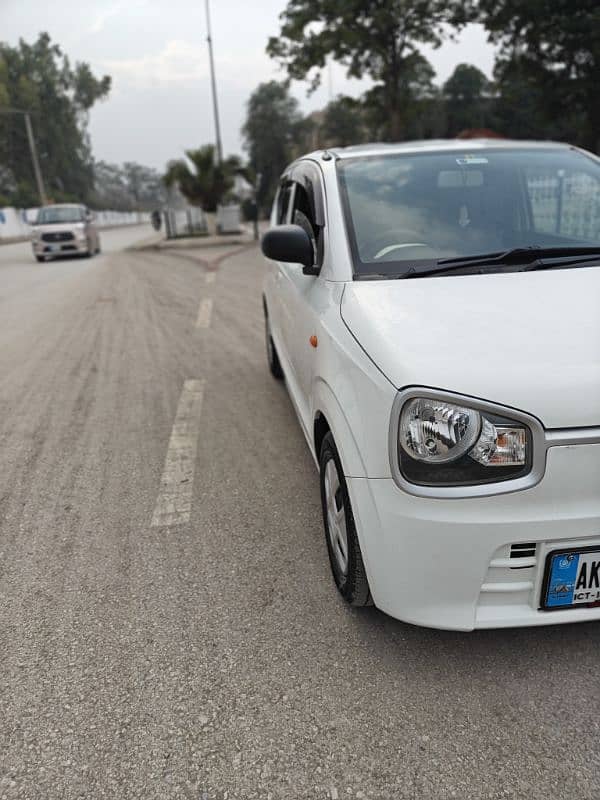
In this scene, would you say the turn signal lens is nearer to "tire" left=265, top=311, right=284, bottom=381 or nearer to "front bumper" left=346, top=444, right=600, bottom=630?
"front bumper" left=346, top=444, right=600, bottom=630

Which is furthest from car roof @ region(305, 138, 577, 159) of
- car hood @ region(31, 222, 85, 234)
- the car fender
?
car hood @ region(31, 222, 85, 234)

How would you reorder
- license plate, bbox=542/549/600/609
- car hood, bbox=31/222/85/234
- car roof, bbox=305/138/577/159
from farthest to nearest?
1. car hood, bbox=31/222/85/234
2. car roof, bbox=305/138/577/159
3. license plate, bbox=542/549/600/609

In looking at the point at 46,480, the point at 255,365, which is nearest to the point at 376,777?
the point at 46,480

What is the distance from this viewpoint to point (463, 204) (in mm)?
3061

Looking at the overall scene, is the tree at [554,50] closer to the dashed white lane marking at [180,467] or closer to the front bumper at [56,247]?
the front bumper at [56,247]

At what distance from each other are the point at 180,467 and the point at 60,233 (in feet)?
59.2

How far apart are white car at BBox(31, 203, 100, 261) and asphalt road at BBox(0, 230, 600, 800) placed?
17.3 m

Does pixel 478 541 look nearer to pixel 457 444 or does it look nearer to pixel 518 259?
pixel 457 444

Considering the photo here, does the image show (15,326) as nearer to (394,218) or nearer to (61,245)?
(394,218)

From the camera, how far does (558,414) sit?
1.81m

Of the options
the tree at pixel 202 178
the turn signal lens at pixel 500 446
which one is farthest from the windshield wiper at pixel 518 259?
the tree at pixel 202 178

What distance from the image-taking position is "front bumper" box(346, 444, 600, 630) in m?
1.84

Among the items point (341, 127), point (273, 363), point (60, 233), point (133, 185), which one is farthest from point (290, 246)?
point (133, 185)

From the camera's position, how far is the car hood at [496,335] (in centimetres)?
183
